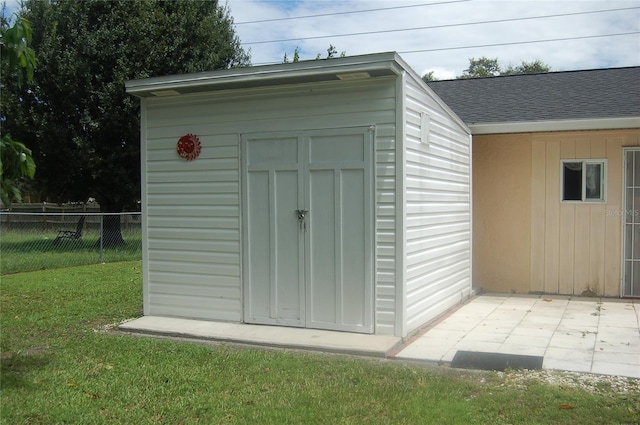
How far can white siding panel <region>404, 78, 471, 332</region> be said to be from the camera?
5.88 meters

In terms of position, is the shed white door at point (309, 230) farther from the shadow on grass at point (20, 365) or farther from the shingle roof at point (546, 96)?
the shingle roof at point (546, 96)

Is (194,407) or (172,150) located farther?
(172,150)

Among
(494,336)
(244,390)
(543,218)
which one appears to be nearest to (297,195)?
(244,390)

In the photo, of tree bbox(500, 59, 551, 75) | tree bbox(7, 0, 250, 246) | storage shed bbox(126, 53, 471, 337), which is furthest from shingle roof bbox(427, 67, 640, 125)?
tree bbox(500, 59, 551, 75)

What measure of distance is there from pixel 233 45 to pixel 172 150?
1313 cm

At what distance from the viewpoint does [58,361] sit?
199 inches

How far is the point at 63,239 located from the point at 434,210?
32.6 ft

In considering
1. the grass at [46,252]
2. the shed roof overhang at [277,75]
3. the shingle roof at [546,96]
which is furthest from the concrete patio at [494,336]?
the grass at [46,252]

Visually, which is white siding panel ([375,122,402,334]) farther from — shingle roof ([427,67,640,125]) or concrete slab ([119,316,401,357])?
shingle roof ([427,67,640,125])

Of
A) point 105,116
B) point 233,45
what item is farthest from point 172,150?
point 233,45

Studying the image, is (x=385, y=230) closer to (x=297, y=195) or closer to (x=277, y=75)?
(x=297, y=195)

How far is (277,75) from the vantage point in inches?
225

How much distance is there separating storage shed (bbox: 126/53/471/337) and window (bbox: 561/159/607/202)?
2.78 m

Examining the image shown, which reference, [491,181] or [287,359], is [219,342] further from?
[491,181]
